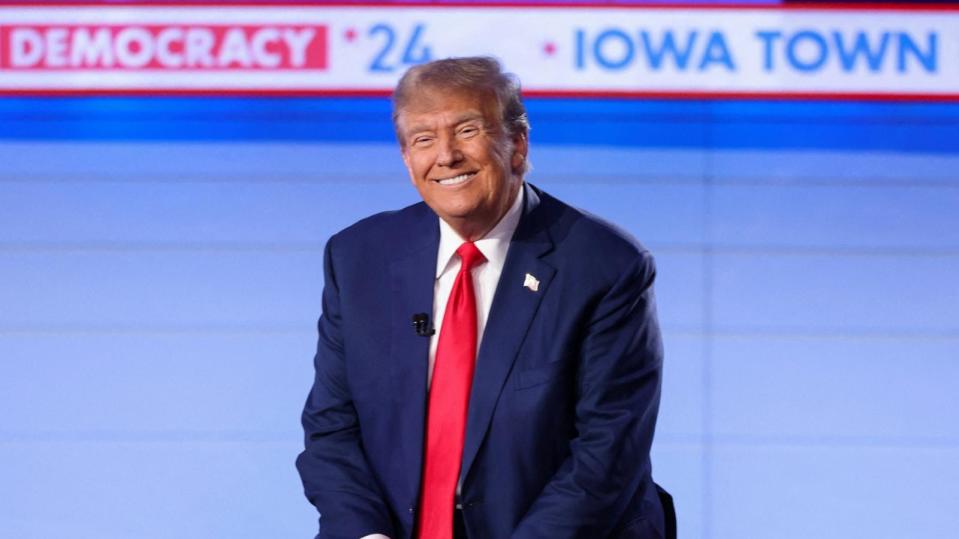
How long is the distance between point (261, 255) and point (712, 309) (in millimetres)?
1245

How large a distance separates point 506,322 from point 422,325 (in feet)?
0.35

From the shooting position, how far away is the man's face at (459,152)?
5.10 ft

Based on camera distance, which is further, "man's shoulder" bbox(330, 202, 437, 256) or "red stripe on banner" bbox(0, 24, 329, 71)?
"red stripe on banner" bbox(0, 24, 329, 71)

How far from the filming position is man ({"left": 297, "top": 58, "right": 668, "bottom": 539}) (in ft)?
5.10

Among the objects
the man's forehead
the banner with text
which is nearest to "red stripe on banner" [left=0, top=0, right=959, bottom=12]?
the banner with text

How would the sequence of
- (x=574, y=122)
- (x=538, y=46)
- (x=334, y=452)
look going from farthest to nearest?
1. (x=574, y=122)
2. (x=538, y=46)
3. (x=334, y=452)

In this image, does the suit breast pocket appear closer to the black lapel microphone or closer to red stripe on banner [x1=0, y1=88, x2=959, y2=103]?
the black lapel microphone

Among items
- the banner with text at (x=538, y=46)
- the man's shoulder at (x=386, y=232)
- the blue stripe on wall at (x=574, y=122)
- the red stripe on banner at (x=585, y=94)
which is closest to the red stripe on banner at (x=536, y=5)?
the banner with text at (x=538, y=46)

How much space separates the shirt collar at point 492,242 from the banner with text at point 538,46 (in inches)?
72.1

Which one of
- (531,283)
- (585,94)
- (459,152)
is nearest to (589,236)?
(531,283)

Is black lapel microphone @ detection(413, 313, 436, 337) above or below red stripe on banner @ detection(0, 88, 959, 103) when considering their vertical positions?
below

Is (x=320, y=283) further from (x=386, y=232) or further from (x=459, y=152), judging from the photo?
(x=459, y=152)

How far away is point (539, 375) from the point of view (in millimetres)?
1558

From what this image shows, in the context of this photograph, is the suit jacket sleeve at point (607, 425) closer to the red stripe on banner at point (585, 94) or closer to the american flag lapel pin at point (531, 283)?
the american flag lapel pin at point (531, 283)
